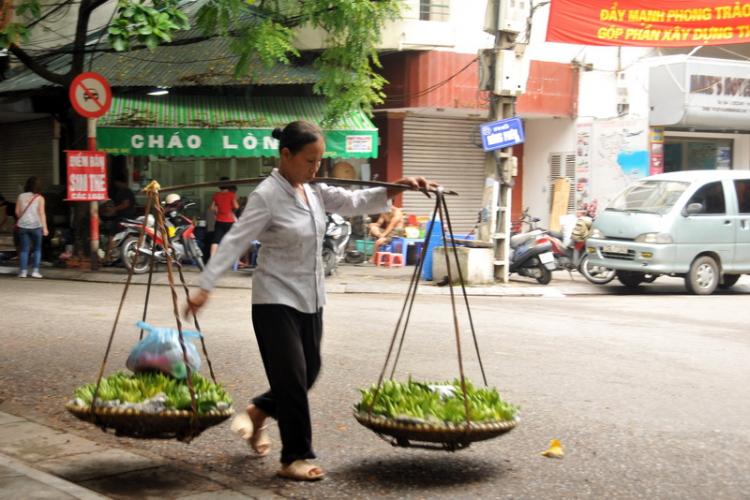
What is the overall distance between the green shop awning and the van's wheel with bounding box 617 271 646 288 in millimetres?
5209

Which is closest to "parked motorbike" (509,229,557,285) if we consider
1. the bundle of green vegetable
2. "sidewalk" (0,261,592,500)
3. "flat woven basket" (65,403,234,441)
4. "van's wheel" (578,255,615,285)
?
"van's wheel" (578,255,615,285)

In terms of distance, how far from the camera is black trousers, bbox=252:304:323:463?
3.81 m

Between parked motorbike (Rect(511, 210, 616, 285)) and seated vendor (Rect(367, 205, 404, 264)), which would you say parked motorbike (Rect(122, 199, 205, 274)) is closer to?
seated vendor (Rect(367, 205, 404, 264))

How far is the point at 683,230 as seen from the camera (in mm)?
12875

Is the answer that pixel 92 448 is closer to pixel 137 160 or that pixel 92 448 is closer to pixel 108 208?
pixel 108 208

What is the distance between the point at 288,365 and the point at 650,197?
1090 cm

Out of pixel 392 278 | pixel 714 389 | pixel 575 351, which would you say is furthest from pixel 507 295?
pixel 714 389

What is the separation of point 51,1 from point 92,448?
17.0 metres

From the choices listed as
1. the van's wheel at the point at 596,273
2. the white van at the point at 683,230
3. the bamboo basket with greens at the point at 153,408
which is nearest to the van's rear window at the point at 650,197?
the white van at the point at 683,230

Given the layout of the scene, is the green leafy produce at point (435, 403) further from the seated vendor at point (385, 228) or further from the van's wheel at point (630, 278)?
the seated vendor at point (385, 228)

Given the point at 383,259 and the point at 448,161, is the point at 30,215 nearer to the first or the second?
the point at 383,259

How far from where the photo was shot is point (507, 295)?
1292 centimetres

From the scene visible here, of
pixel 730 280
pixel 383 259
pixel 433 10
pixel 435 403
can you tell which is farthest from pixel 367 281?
pixel 435 403

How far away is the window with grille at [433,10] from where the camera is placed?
681 inches
